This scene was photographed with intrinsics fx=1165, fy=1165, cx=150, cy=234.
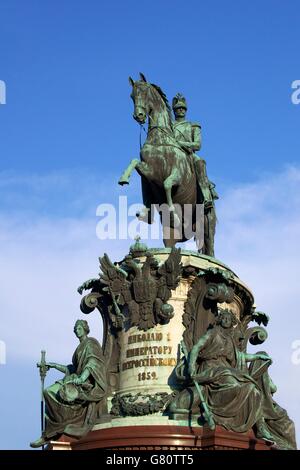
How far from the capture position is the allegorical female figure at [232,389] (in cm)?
3088

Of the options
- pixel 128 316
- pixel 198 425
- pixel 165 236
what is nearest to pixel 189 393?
pixel 198 425

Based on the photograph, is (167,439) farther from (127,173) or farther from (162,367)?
(127,173)

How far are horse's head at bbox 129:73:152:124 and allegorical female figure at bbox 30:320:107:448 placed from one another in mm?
7234

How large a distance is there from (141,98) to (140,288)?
6143mm

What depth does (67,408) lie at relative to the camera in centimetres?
3203

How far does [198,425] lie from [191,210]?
7.79 meters

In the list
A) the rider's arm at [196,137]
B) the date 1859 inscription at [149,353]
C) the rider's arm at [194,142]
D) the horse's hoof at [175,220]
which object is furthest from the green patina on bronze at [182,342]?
the rider's arm at [196,137]

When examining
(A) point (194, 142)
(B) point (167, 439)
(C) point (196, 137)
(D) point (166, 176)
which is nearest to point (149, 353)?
(B) point (167, 439)

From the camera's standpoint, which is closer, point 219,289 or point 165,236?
point 219,289

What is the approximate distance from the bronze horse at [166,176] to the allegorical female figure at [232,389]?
419 centimetres

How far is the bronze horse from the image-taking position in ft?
115

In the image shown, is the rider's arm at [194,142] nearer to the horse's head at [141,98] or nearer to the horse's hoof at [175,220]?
the horse's head at [141,98]
